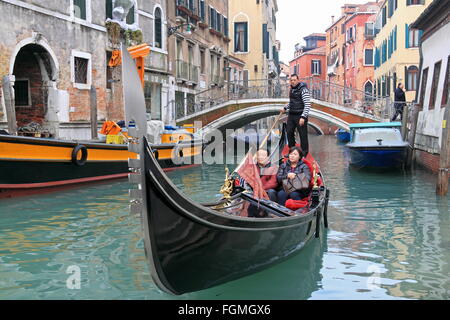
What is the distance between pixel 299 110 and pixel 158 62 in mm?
9136

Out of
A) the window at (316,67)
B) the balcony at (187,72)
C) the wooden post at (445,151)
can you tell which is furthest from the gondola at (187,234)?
the window at (316,67)

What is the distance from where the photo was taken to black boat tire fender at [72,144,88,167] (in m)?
8.00

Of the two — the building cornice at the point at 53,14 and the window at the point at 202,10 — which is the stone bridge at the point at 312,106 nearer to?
the window at the point at 202,10

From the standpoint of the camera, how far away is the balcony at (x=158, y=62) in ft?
47.9

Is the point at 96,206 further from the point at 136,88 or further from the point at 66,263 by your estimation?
the point at 136,88

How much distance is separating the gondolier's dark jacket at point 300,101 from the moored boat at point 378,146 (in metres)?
3.85

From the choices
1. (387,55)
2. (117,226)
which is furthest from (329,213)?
(387,55)

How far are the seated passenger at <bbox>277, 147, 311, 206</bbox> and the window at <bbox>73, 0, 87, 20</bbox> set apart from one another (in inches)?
312

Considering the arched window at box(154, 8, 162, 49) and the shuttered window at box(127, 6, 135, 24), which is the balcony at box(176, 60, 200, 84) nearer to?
the arched window at box(154, 8, 162, 49)

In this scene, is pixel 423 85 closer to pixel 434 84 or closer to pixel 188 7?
pixel 434 84

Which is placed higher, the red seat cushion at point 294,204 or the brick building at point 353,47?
the brick building at point 353,47

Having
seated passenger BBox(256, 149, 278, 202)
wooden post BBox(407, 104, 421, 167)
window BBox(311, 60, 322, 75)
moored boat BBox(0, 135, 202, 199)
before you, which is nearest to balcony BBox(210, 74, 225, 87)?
wooden post BBox(407, 104, 421, 167)
